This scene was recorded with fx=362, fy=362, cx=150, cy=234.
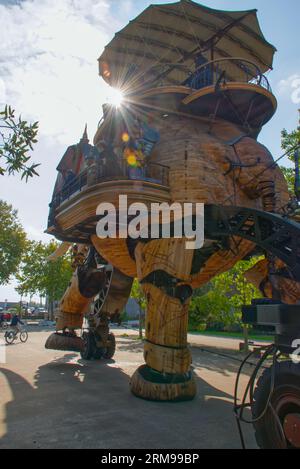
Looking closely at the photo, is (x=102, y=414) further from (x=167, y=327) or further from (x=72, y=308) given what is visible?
(x=72, y=308)

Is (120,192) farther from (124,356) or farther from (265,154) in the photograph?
(124,356)

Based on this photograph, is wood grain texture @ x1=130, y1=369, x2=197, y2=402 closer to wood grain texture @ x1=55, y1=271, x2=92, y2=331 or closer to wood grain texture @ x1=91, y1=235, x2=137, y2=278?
wood grain texture @ x1=91, y1=235, x2=137, y2=278

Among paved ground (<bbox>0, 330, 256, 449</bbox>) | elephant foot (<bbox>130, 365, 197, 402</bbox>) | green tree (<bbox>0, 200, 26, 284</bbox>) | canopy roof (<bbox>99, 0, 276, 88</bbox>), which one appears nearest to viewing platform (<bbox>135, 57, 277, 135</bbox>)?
canopy roof (<bbox>99, 0, 276, 88</bbox>)

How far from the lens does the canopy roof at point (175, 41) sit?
42.0ft

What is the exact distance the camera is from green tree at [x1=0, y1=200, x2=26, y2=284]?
40344 mm

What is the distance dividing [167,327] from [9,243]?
3609 cm

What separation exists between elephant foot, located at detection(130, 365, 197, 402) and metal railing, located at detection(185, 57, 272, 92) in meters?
7.64

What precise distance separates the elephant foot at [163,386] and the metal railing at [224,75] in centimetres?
764

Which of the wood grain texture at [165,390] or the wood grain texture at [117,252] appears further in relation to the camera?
the wood grain texture at [117,252]

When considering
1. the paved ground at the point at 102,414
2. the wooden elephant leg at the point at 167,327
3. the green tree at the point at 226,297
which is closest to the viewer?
the paved ground at the point at 102,414

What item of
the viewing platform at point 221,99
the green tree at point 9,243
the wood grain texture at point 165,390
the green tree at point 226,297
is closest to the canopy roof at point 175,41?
the viewing platform at point 221,99

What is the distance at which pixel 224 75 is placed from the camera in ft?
32.3

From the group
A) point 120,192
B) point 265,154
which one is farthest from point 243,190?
point 120,192

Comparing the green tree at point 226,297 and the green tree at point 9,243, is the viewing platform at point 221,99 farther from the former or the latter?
the green tree at point 9,243
